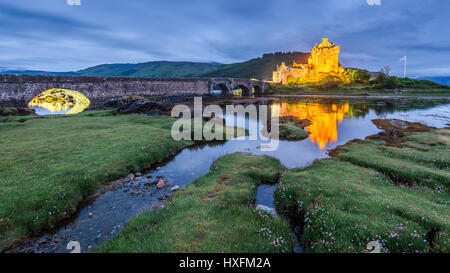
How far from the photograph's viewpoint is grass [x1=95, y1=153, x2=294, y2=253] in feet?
23.4

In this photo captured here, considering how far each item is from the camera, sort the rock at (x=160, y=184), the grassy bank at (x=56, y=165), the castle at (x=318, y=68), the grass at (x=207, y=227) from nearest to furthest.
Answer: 1. the grass at (x=207, y=227)
2. the grassy bank at (x=56, y=165)
3. the rock at (x=160, y=184)
4. the castle at (x=318, y=68)

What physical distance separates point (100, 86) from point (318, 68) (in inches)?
7062

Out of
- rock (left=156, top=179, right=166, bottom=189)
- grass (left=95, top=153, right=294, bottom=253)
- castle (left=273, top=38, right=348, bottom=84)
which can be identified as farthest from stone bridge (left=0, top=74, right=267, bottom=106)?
castle (left=273, top=38, right=348, bottom=84)

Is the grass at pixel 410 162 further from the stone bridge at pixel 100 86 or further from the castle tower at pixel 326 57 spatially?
the castle tower at pixel 326 57

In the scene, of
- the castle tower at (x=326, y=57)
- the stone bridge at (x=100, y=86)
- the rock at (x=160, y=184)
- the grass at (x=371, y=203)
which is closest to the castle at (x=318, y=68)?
the castle tower at (x=326, y=57)

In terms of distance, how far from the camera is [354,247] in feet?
22.9

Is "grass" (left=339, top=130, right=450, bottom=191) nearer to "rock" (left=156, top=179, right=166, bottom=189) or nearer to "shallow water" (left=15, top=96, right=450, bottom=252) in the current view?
"shallow water" (left=15, top=96, right=450, bottom=252)

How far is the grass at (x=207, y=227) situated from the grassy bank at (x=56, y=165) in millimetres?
4390

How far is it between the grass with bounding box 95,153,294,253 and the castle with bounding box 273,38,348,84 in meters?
181

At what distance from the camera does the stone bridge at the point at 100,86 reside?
45562 millimetres

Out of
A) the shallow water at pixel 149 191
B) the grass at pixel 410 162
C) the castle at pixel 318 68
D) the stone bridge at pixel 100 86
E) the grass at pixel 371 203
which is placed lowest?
the shallow water at pixel 149 191

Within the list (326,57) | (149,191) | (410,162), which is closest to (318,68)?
(326,57)

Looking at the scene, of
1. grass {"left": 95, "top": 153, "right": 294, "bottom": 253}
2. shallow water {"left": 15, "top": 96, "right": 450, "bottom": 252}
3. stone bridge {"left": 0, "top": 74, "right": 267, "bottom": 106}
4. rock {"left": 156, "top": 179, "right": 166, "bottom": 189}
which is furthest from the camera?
stone bridge {"left": 0, "top": 74, "right": 267, "bottom": 106}
